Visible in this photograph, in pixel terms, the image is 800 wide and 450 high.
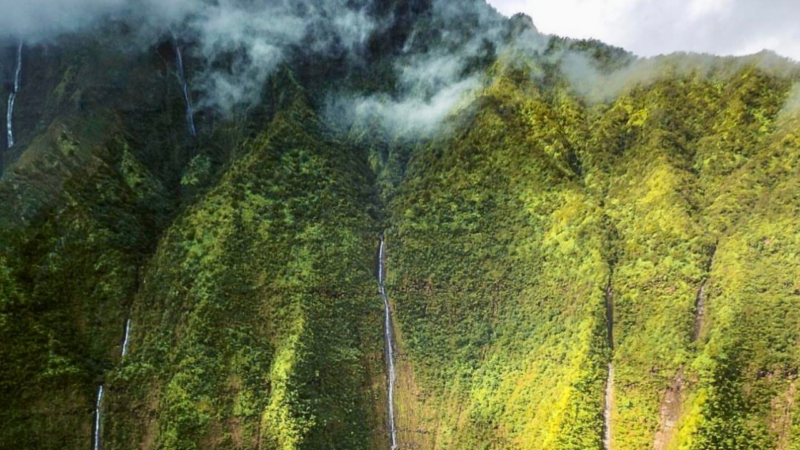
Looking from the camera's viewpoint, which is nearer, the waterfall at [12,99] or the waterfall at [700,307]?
the waterfall at [700,307]

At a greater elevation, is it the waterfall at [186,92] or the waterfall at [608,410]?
the waterfall at [186,92]

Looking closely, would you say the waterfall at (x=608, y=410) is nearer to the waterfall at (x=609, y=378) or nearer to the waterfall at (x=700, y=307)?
the waterfall at (x=609, y=378)

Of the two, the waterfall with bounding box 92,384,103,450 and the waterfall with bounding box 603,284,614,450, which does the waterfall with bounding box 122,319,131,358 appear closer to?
the waterfall with bounding box 92,384,103,450

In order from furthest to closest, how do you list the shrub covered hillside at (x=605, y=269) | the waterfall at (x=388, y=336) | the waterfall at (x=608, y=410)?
1. the waterfall at (x=388, y=336)
2. the waterfall at (x=608, y=410)
3. the shrub covered hillside at (x=605, y=269)

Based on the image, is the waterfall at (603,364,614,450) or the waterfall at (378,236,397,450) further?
the waterfall at (378,236,397,450)

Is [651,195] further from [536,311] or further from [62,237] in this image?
[62,237]

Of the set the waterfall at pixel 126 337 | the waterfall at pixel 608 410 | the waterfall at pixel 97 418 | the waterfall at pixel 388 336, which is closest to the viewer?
the waterfall at pixel 608 410

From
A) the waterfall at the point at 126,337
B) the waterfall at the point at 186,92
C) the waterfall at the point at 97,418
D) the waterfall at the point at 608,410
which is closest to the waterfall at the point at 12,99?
the waterfall at the point at 186,92

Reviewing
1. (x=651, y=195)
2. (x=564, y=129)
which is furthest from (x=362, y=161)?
(x=651, y=195)

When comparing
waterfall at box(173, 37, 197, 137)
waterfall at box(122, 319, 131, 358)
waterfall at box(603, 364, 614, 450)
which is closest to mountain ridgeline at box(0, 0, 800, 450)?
waterfall at box(603, 364, 614, 450)
